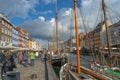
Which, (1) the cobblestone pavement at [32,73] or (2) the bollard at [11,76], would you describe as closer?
(2) the bollard at [11,76]

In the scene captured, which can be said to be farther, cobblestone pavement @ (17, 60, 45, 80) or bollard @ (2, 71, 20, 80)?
cobblestone pavement @ (17, 60, 45, 80)

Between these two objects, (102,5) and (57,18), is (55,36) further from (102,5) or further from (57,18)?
(102,5)

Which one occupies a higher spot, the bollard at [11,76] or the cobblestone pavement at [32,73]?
the bollard at [11,76]

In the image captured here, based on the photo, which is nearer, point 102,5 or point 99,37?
point 102,5

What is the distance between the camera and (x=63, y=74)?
15.4 metres

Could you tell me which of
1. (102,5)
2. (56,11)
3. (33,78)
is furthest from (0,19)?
(33,78)

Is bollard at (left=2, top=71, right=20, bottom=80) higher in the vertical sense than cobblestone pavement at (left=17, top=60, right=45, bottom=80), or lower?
higher

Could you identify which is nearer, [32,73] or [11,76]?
[11,76]

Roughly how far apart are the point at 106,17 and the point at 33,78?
15.3 meters

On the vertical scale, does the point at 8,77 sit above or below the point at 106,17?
below

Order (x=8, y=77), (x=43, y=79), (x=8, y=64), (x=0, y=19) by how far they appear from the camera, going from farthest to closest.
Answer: (x=0, y=19), (x=43, y=79), (x=8, y=64), (x=8, y=77)

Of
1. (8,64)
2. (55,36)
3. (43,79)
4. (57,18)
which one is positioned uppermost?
(57,18)

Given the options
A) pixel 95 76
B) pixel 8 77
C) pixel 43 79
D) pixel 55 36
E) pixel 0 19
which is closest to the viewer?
pixel 8 77

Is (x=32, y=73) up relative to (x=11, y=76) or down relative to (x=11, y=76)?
down
